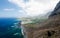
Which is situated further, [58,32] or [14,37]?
[14,37]

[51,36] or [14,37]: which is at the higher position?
[51,36]

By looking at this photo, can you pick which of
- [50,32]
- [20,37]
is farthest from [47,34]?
[20,37]

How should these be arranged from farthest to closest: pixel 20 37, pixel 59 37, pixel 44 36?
pixel 20 37 < pixel 44 36 < pixel 59 37

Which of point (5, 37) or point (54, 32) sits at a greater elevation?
point (54, 32)

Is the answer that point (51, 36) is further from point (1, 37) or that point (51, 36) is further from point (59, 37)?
point (1, 37)

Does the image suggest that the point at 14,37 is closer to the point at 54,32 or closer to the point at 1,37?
the point at 1,37

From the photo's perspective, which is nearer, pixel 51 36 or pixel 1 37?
pixel 51 36

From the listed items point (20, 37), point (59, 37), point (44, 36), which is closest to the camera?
point (59, 37)

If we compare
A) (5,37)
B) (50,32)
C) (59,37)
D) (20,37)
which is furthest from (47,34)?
(5,37)
